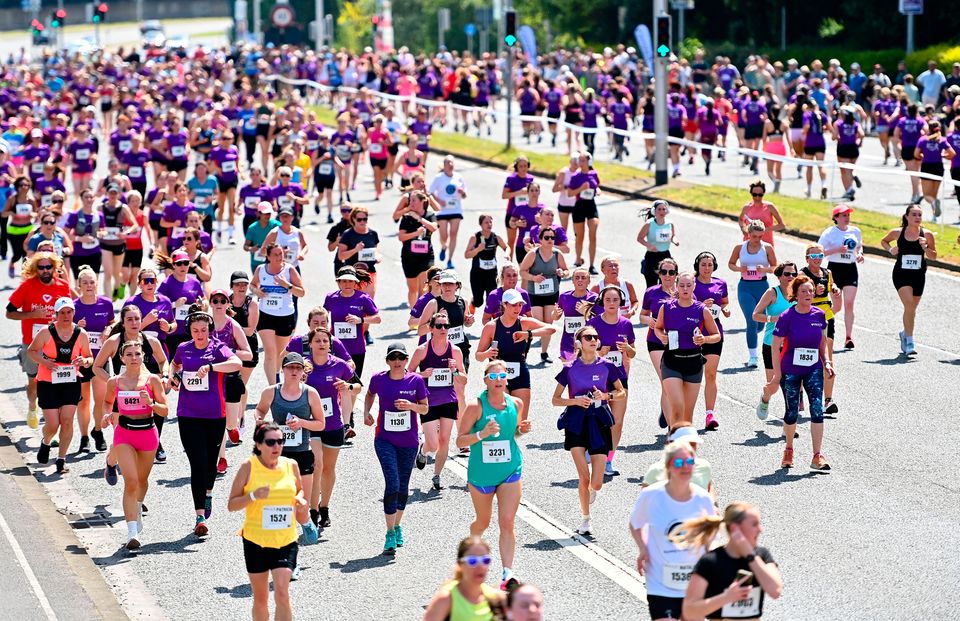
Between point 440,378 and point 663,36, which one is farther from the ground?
point 663,36

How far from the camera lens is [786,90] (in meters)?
44.7

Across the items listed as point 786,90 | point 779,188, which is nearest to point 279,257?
point 779,188

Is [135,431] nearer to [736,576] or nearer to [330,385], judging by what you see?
[330,385]

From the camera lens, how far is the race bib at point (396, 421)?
511 inches

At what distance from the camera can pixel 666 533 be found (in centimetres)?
959

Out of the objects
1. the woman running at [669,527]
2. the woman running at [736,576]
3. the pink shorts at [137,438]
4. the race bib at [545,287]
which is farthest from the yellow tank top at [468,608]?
the race bib at [545,287]

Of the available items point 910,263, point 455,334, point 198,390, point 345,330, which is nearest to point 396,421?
point 198,390

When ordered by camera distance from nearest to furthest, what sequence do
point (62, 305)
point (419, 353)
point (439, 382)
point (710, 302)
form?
point (419, 353) → point (439, 382) → point (62, 305) → point (710, 302)

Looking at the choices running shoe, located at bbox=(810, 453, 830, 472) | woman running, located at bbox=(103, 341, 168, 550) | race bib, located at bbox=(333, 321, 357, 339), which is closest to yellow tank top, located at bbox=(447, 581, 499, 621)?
woman running, located at bbox=(103, 341, 168, 550)

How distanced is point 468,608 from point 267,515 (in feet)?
8.82

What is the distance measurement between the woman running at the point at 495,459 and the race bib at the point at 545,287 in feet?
20.6

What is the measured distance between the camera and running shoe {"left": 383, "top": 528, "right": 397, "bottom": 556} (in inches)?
513

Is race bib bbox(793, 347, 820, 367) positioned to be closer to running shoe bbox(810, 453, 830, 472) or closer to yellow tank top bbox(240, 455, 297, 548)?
running shoe bbox(810, 453, 830, 472)

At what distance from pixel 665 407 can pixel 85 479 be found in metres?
5.26
